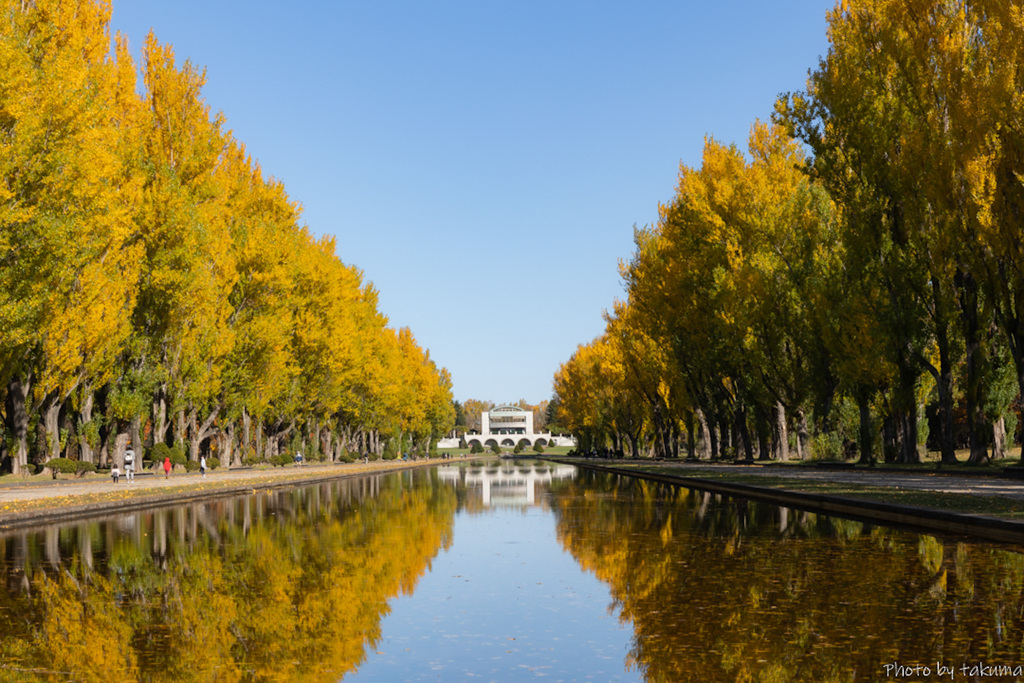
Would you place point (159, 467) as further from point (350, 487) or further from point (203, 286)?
point (350, 487)

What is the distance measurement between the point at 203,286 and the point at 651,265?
21998 millimetres

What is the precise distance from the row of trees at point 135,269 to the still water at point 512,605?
1479cm

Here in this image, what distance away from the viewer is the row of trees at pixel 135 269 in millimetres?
27281

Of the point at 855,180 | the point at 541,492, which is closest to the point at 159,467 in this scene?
the point at 541,492

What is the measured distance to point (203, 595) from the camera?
9.29 metres

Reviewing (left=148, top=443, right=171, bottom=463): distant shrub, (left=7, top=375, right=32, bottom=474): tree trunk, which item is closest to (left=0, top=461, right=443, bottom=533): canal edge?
(left=7, top=375, right=32, bottom=474): tree trunk

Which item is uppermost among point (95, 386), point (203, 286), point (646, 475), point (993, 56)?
Answer: point (993, 56)

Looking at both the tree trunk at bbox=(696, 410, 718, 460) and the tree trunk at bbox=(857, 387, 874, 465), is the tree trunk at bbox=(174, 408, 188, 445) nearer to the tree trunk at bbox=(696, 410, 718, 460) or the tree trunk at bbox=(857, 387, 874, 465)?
the tree trunk at bbox=(696, 410, 718, 460)

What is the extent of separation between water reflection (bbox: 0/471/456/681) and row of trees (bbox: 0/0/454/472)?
13.6 m

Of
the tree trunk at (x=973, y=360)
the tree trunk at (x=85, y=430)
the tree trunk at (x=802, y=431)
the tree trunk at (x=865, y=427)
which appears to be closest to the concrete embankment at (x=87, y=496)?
the tree trunk at (x=85, y=430)

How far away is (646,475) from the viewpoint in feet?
128

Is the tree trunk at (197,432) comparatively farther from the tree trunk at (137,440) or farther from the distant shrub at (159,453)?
the tree trunk at (137,440)

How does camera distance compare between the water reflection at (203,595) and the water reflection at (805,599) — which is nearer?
the water reflection at (805,599)

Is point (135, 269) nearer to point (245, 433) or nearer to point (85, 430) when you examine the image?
point (85, 430)
